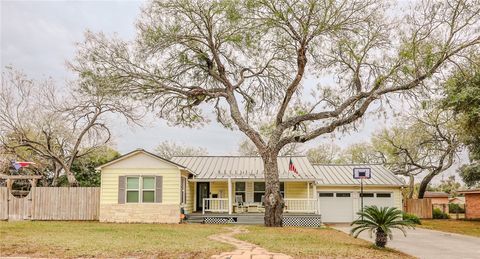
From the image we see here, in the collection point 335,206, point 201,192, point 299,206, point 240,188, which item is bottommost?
point 335,206

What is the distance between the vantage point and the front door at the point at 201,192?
2773 cm

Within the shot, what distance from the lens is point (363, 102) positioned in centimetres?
2020

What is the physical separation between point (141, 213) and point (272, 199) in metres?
6.79

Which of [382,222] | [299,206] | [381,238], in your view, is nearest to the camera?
[382,222]

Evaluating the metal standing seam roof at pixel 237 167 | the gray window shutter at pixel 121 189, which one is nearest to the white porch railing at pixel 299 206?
the metal standing seam roof at pixel 237 167

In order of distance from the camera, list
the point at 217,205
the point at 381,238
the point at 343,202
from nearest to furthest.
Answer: the point at 381,238 → the point at 217,205 → the point at 343,202

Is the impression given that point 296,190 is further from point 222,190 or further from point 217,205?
point 217,205

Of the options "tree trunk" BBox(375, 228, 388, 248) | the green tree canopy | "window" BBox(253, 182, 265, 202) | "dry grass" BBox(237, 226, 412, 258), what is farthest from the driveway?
"window" BBox(253, 182, 265, 202)

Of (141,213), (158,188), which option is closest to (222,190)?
(158,188)

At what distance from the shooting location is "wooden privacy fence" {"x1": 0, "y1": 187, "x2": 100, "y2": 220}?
23031 mm

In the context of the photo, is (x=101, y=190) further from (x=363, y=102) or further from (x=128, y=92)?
(x=363, y=102)

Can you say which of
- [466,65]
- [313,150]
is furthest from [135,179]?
[313,150]

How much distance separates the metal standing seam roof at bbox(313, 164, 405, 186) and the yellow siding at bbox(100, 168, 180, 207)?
28.8 ft

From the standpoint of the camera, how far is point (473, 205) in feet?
112
